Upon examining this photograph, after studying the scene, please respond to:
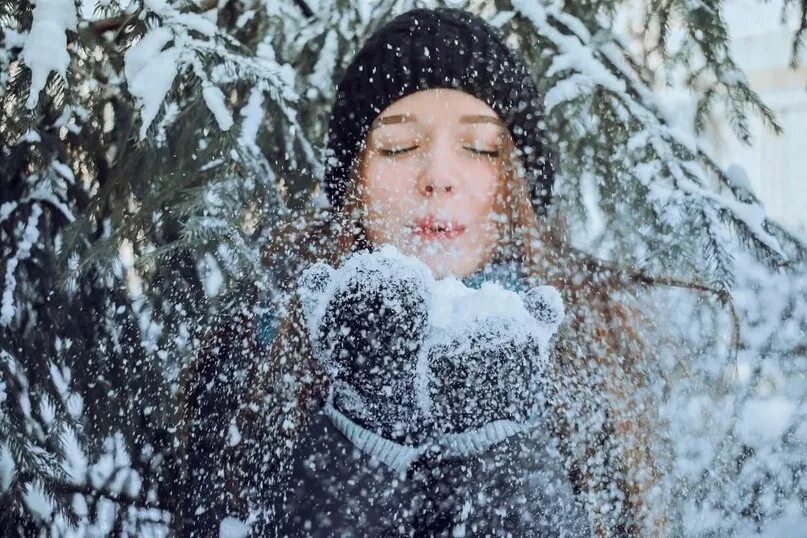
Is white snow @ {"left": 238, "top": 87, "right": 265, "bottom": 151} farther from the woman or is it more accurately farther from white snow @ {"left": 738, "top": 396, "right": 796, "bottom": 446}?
white snow @ {"left": 738, "top": 396, "right": 796, "bottom": 446}

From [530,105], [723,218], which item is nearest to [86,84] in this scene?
[530,105]

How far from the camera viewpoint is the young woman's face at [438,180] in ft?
3.62

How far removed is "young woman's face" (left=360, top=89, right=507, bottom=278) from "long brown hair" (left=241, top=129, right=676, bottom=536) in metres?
0.05

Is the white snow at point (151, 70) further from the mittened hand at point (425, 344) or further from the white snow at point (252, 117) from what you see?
the mittened hand at point (425, 344)

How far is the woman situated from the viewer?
1017 millimetres

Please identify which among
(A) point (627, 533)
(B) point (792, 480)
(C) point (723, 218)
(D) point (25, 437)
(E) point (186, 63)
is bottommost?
(A) point (627, 533)

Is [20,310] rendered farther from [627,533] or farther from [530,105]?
[627,533]

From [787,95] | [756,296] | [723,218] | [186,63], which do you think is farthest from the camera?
[787,95]

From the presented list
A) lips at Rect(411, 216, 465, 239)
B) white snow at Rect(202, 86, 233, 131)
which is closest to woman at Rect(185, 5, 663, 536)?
lips at Rect(411, 216, 465, 239)

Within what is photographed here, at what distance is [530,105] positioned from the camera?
1.23 meters

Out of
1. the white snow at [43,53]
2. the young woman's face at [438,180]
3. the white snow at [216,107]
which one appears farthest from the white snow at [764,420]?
the white snow at [43,53]

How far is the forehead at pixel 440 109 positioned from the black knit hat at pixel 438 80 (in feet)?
0.03

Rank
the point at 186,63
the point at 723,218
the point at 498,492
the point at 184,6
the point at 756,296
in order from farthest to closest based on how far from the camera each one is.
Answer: the point at 756,296
the point at 723,218
the point at 184,6
the point at 186,63
the point at 498,492

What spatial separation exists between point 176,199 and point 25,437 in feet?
1.49
